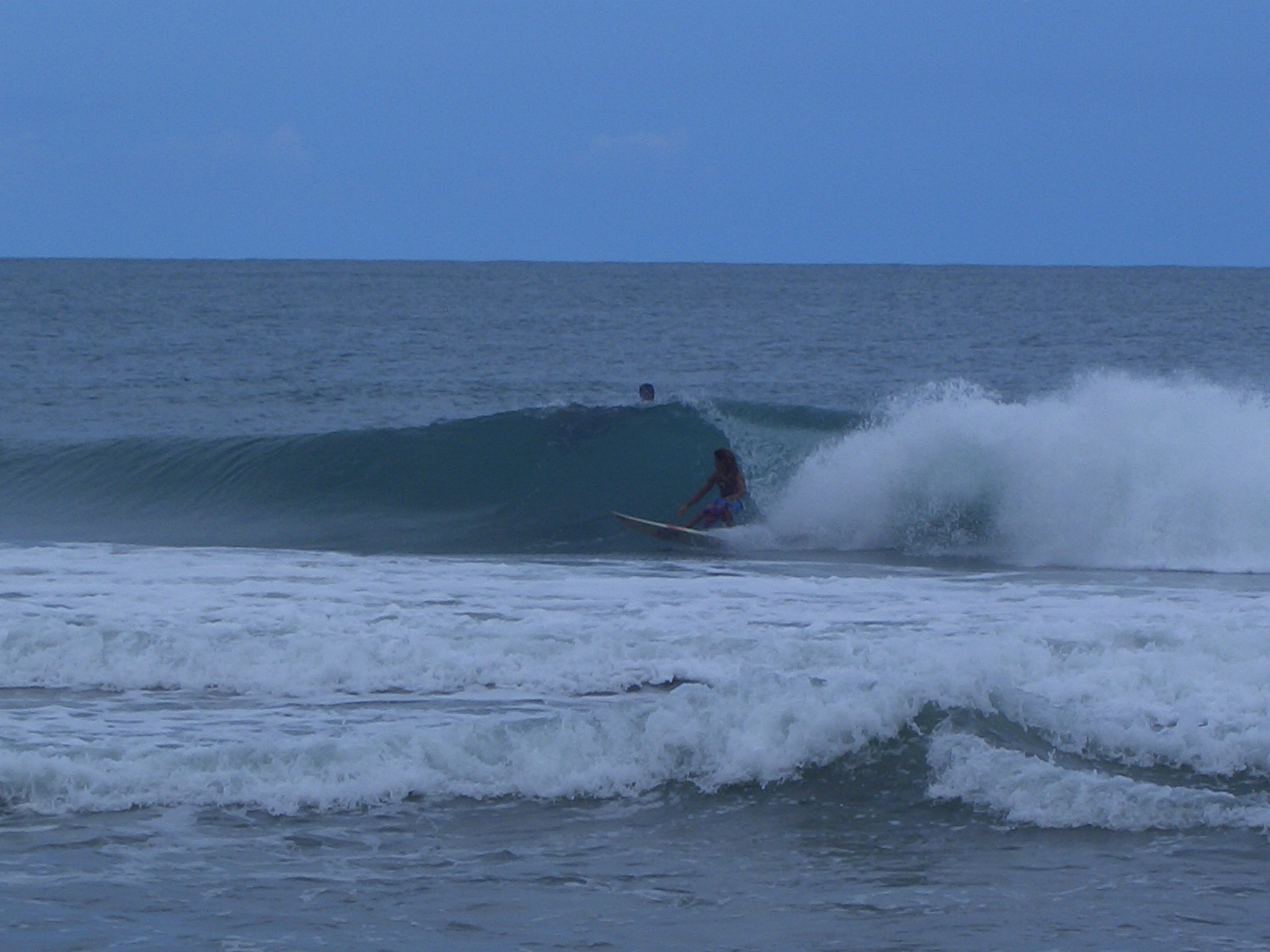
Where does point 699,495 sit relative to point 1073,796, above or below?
above

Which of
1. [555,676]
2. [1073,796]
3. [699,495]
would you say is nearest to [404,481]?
[699,495]

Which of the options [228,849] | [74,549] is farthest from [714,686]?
[74,549]

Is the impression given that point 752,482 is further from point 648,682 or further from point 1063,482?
point 648,682

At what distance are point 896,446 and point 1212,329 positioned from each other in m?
39.5

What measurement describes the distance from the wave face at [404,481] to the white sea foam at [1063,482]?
1.85 meters

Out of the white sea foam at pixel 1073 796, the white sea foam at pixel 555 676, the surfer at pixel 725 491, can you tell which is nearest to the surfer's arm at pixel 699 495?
the surfer at pixel 725 491

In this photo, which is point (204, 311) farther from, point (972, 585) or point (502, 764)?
point (502, 764)

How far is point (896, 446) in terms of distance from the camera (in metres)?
17.4

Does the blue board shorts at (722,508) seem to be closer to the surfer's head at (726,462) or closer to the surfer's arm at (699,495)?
the surfer's arm at (699,495)

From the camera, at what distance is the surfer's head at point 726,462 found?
15.7 meters

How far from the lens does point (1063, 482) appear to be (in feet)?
52.3

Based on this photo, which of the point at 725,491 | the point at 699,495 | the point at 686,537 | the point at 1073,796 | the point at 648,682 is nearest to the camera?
the point at 1073,796

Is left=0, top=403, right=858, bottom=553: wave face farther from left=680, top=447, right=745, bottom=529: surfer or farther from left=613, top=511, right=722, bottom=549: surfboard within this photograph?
left=680, top=447, right=745, bottom=529: surfer

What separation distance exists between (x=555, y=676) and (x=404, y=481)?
1123cm
